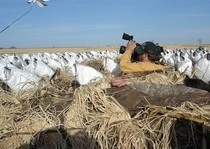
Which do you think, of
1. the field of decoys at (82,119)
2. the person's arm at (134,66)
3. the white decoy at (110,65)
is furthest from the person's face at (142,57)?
the white decoy at (110,65)

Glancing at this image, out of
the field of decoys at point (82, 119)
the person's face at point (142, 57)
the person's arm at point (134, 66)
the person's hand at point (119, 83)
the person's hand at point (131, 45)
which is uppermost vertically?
the person's hand at point (131, 45)

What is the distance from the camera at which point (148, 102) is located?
4.30 m

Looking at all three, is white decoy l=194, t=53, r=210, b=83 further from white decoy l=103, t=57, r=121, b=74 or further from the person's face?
white decoy l=103, t=57, r=121, b=74

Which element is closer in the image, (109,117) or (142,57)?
(109,117)

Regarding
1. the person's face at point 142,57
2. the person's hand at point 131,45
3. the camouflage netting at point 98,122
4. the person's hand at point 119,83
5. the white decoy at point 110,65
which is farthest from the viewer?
the white decoy at point 110,65

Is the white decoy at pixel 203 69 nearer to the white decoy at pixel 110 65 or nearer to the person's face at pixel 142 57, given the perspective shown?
the person's face at pixel 142 57

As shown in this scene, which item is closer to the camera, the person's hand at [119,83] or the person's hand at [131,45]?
the person's hand at [119,83]

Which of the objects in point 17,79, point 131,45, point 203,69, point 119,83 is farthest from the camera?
point 203,69

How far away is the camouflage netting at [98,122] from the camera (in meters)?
3.78

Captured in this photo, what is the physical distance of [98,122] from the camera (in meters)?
4.26

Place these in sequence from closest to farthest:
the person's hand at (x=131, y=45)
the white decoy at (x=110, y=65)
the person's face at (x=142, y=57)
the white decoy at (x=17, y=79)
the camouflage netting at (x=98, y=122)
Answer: the camouflage netting at (x=98, y=122)
the white decoy at (x=17, y=79)
the person's face at (x=142, y=57)
the person's hand at (x=131, y=45)
the white decoy at (x=110, y=65)

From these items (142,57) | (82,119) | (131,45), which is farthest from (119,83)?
(131,45)

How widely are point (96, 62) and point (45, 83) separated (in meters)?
3.95

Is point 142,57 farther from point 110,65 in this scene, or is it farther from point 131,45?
point 110,65
